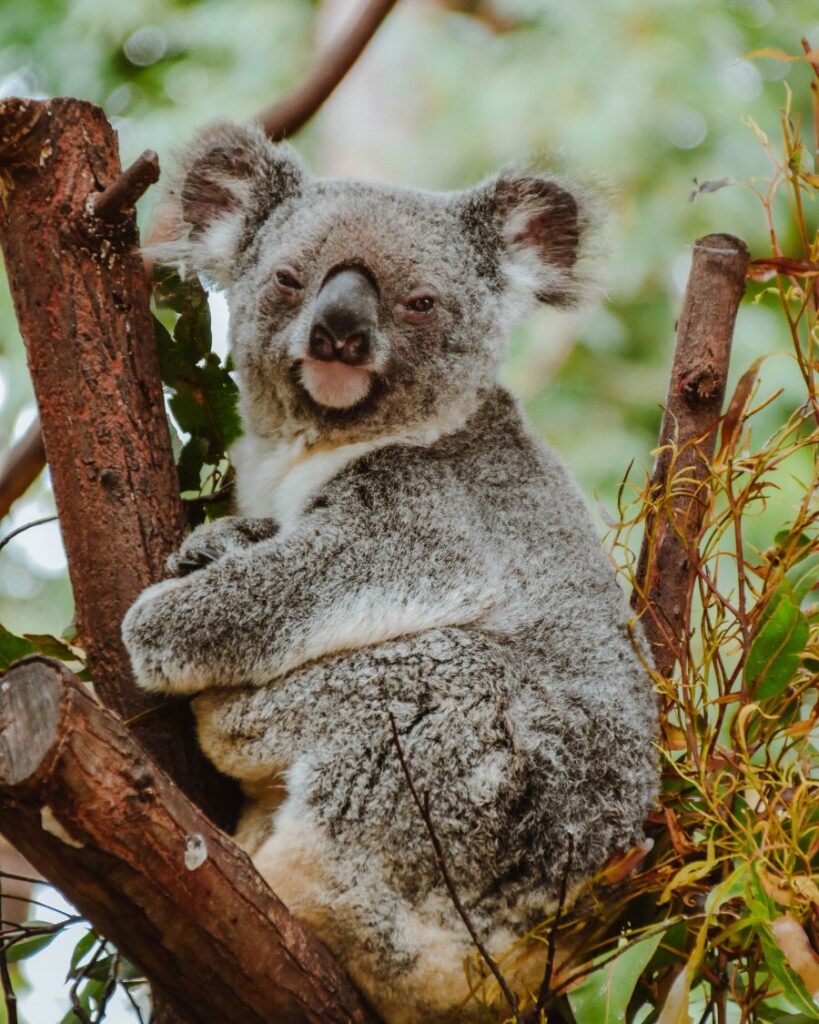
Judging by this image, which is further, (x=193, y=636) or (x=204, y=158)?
(x=204, y=158)

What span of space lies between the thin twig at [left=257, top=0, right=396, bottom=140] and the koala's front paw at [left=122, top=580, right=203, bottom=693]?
1526mm

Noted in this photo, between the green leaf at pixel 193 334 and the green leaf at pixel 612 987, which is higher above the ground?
the green leaf at pixel 193 334

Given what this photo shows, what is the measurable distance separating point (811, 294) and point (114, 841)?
6.17ft

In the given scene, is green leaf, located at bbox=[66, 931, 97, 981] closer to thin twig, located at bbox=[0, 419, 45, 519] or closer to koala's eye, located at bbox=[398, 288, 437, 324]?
thin twig, located at bbox=[0, 419, 45, 519]

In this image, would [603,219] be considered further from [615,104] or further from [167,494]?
[615,104]

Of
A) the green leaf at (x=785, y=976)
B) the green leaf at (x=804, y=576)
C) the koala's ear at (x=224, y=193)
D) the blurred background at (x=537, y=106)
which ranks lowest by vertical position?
the green leaf at (x=785, y=976)

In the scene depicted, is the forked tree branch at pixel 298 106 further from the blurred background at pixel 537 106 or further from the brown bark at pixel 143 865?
the blurred background at pixel 537 106

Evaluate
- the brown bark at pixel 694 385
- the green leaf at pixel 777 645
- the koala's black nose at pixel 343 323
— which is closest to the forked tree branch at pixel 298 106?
the koala's black nose at pixel 343 323

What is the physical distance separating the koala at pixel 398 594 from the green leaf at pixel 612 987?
0.72 ft

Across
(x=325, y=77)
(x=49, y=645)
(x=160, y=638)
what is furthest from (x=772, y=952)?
(x=325, y=77)

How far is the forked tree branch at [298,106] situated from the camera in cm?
318

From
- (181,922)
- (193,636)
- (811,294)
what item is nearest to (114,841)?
(181,922)

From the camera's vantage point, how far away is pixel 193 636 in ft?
8.83

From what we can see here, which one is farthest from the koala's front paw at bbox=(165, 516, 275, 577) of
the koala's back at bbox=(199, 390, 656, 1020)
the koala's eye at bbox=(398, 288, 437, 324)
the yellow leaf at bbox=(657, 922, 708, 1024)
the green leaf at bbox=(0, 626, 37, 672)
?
the yellow leaf at bbox=(657, 922, 708, 1024)
